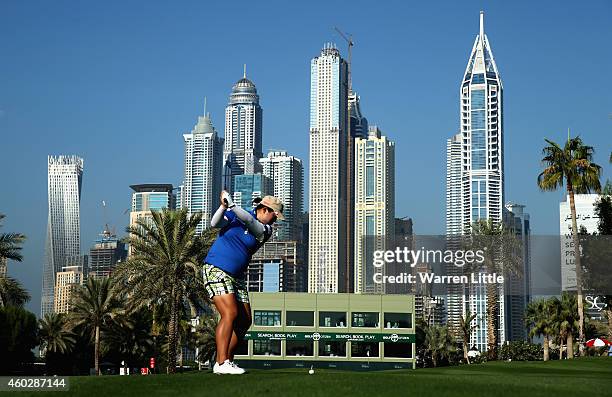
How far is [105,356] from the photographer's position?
264 feet

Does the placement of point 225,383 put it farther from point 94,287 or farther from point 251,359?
point 251,359

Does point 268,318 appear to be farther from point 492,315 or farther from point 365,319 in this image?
point 492,315

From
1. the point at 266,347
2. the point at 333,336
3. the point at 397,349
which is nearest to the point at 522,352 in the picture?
the point at 397,349

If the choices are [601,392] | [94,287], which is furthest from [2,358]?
[601,392]

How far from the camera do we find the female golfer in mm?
16094

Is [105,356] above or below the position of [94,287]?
below

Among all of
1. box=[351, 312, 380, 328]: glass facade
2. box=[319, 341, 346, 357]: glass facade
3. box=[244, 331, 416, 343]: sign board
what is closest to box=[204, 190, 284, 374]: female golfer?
box=[244, 331, 416, 343]: sign board

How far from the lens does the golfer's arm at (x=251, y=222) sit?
53.3 ft

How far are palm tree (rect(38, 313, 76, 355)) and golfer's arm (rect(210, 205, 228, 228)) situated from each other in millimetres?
63873

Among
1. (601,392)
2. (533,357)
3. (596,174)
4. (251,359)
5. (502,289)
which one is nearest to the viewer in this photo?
(601,392)

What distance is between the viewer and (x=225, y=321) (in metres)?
16.1

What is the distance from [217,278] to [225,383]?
2376 millimetres

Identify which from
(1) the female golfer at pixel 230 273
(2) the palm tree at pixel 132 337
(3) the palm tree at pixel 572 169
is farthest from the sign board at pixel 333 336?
(1) the female golfer at pixel 230 273

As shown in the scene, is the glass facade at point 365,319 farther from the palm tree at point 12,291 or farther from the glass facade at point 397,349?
the palm tree at point 12,291
